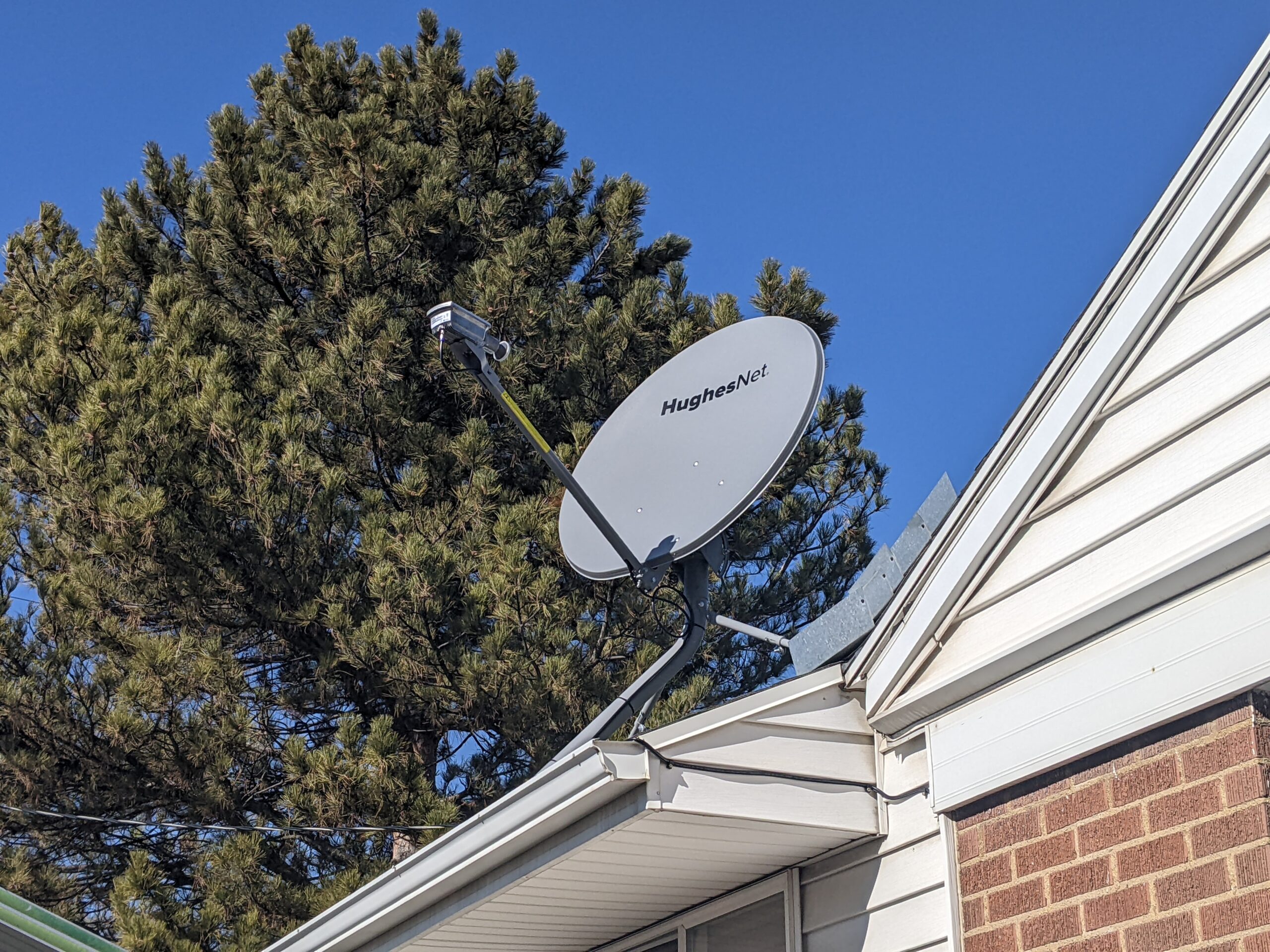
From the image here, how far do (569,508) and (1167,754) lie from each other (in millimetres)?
2864

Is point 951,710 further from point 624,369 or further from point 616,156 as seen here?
point 616,156

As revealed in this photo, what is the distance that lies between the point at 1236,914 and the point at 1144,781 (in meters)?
0.33

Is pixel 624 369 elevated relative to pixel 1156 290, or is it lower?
elevated

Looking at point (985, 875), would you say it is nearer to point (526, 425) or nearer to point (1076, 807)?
point (1076, 807)

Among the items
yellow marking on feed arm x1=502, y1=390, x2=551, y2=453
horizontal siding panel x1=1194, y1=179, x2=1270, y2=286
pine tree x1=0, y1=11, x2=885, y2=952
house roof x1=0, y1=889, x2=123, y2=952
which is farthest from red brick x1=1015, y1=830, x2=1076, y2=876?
pine tree x1=0, y1=11, x2=885, y2=952

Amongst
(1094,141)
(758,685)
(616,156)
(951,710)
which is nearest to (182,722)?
(758,685)

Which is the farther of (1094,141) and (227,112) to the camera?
(1094,141)

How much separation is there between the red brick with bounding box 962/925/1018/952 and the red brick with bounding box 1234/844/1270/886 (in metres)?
0.63

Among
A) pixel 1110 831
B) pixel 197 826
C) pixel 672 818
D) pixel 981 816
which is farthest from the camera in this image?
pixel 197 826

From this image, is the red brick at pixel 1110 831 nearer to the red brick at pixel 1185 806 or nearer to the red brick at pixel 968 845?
the red brick at pixel 1185 806

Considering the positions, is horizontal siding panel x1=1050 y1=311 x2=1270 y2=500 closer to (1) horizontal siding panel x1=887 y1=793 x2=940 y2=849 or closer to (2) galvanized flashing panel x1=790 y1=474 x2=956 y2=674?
(2) galvanized flashing panel x1=790 y1=474 x2=956 y2=674

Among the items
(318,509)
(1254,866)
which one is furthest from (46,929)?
(318,509)

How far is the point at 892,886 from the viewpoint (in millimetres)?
3486

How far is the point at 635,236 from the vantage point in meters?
13.1
